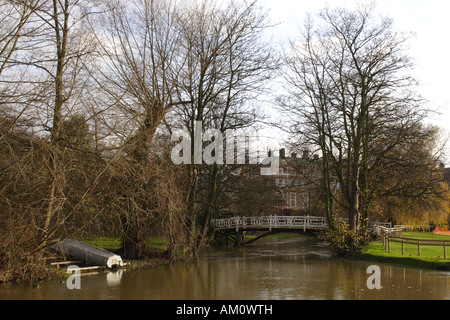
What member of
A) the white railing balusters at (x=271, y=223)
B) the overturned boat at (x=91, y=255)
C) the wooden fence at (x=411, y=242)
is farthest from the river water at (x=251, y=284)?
the white railing balusters at (x=271, y=223)

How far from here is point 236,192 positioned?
2858 centimetres

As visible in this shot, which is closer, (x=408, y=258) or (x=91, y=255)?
(x=91, y=255)

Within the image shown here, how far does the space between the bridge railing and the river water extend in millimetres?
9231

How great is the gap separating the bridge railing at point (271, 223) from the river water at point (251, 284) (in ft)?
30.3

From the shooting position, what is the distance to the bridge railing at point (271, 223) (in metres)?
27.5

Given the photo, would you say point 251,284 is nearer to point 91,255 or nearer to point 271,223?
point 91,255

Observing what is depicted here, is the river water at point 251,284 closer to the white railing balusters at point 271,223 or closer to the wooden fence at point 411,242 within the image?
the wooden fence at point 411,242

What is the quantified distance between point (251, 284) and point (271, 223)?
50.2 feet

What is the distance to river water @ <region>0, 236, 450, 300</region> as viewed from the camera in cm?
1112

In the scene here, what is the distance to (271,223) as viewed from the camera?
28453 mm

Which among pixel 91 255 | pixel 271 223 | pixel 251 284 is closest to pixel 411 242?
pixel 251 284

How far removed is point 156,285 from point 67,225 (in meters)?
3.37

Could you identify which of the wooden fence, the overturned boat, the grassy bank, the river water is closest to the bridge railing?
the wooden fence

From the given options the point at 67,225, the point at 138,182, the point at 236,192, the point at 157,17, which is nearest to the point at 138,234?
the point at 138,182
